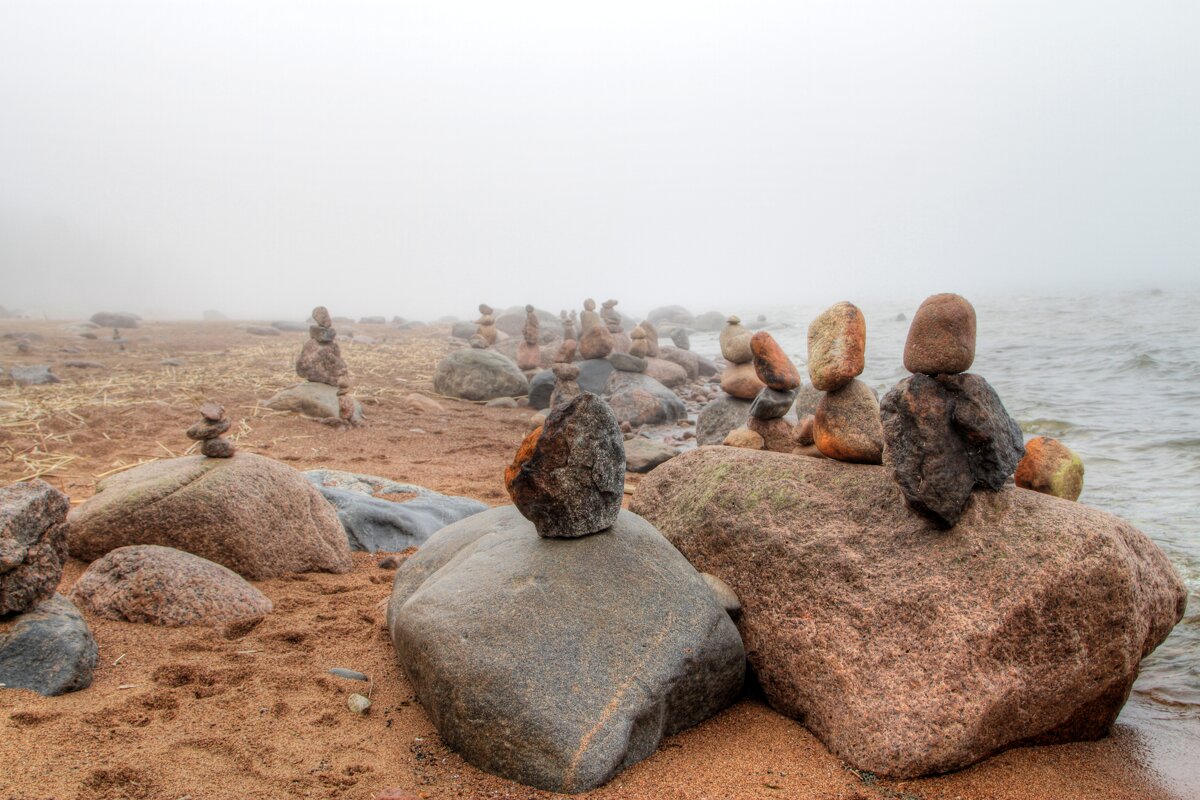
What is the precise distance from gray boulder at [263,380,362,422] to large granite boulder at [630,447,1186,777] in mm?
7287

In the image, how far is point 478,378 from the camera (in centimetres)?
1277

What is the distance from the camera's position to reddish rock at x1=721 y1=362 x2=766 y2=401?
8523mm

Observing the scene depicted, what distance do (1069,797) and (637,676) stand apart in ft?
5.29

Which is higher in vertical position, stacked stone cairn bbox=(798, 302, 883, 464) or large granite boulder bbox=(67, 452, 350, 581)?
stacked stone cairn bbox=(798, 302, 883, 464)

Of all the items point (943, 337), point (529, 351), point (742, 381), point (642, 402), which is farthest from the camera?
point (529, 351)

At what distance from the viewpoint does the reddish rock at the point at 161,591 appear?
11.9 feet

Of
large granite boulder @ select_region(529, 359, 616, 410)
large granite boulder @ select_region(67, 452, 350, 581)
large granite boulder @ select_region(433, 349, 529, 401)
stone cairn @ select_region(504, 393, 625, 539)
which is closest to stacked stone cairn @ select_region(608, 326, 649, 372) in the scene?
large granite boulder @ select_region(529, 359, 616, 410)

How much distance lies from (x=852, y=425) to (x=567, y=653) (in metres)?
1.90

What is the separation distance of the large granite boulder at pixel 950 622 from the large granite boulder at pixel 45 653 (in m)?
2.81

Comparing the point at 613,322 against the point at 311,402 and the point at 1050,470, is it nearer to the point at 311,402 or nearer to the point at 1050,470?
the point at 311,402

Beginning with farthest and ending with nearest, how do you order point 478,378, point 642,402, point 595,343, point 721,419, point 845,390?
point 595,343 < point 478,378 < point 642,402 < point 721,419 < point 845,390

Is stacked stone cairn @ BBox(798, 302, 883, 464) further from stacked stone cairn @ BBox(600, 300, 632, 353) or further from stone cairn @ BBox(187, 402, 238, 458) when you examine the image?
stacked stone cairn @ BBox(600, 300, 632, 353)

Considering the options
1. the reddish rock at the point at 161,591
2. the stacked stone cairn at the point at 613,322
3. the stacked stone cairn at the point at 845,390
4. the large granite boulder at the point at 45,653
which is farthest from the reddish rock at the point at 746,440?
the stacked stone cairn at the point at 613,322

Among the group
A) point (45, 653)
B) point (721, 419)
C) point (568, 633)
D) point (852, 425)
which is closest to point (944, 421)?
point (852, 425)
